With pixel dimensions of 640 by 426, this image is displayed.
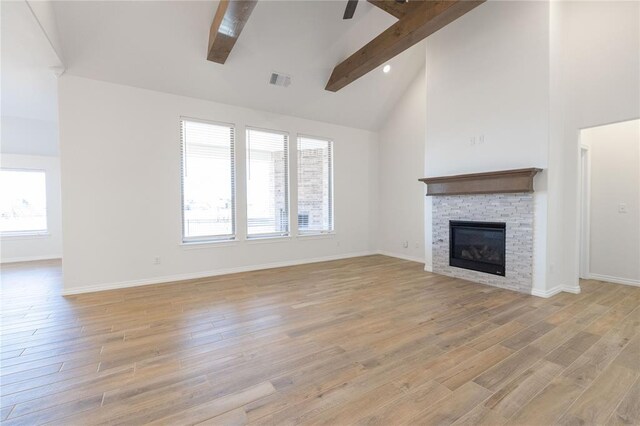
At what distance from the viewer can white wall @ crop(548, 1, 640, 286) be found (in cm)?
346

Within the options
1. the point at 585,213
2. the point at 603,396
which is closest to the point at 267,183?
the point at 603,396

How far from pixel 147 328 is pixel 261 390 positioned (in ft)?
5.41

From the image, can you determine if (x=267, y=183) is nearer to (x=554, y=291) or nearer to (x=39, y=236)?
(x=554, y=291)

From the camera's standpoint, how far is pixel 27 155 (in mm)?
6441

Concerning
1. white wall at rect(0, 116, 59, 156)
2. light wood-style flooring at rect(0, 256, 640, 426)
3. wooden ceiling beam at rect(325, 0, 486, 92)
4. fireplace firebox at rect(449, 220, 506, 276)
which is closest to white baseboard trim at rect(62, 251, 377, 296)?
light wood-style flooring at rect(0, 256, 640, 426)

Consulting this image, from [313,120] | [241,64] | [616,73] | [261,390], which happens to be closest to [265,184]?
[313,120]

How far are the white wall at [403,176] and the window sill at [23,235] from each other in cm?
793

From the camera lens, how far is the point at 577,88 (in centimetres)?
383

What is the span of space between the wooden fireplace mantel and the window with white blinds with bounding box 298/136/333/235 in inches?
88.6

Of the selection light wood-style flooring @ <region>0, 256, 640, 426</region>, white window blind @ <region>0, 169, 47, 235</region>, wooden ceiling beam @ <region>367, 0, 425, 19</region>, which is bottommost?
light wood-style flooring @ <region>0, 256, 640, 426</region>

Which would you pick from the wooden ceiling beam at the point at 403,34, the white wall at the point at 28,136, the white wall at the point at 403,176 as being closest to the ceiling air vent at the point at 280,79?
the wooden ceiling beam at the point at 403,34

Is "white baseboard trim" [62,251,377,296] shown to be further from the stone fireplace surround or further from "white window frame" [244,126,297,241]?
the stone fireplace surround

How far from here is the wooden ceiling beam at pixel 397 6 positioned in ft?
11.8

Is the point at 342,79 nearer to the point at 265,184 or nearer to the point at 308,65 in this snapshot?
the point at 308,65
